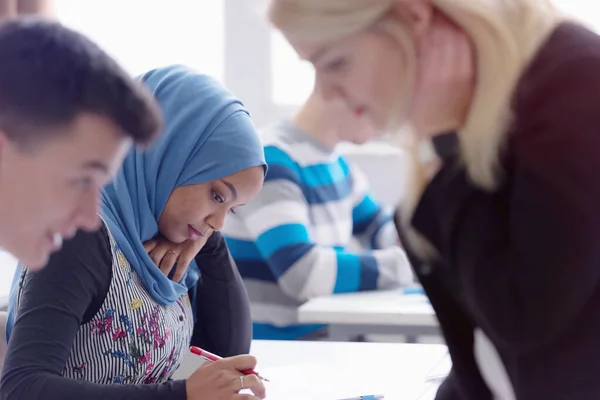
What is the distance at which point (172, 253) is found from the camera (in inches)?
61.4

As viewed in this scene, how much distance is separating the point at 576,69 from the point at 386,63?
0.20m

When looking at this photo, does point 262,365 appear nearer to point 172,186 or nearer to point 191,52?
point 172,186

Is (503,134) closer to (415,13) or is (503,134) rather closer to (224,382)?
(415,13)

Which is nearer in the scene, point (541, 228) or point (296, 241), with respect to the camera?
point (541, 228)

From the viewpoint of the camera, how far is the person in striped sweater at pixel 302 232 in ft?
7.71

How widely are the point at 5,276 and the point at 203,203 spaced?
907 mm

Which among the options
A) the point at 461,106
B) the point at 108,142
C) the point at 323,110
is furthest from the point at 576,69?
the point at 323,110

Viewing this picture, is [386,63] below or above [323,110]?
above

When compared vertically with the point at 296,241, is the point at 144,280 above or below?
above

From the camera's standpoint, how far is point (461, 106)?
37.3 inches

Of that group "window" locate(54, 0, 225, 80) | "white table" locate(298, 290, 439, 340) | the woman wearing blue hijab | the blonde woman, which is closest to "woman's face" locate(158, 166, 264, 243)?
the woman wearing blue hijab

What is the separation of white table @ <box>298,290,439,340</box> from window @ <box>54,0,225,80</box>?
1.00m

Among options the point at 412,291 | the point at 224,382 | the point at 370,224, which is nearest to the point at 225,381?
the point at 224,382

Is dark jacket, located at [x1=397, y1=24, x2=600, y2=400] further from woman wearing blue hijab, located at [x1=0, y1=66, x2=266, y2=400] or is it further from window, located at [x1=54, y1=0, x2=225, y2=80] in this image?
window, located at [x1=54, y1=0, x2=225, y2=80]
